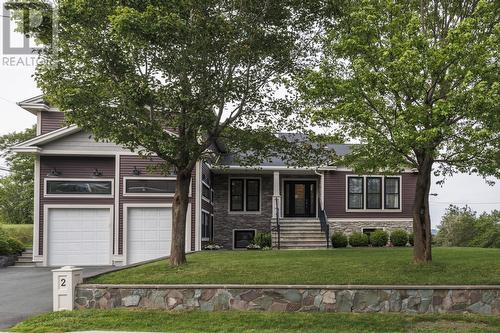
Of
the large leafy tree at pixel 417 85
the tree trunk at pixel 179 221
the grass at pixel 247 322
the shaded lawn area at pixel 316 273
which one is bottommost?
the grass at pixel 247 322

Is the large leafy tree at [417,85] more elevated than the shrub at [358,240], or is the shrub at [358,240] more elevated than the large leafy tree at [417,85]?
the large leafy tree at [417,85]

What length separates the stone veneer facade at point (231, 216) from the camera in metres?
22.3

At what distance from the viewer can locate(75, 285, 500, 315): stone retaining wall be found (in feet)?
31.5

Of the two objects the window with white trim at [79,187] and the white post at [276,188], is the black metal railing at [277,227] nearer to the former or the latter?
the white post at [276,188]

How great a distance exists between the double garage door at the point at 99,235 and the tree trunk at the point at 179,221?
700 centimetres

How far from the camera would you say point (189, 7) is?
977cm

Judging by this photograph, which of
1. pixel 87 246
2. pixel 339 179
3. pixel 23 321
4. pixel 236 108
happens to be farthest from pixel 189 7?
pixel 339 179

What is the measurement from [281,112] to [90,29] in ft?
15.7

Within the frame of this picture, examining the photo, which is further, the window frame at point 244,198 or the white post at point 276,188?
the window frame at point 244,198

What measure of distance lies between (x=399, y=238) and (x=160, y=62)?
1472 cm

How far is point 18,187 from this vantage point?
39375 mm

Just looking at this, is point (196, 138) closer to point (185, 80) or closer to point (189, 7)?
point (185, 80)

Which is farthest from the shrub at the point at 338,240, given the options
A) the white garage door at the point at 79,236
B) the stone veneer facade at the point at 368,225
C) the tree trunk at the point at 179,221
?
the tree trunk at the point at 179,221

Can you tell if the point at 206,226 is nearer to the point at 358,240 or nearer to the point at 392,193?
the point at 358,240
